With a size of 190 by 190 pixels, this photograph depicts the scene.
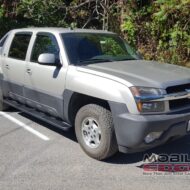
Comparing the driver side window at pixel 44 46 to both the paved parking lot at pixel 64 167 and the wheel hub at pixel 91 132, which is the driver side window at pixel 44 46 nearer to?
the wheel hub at pixel 91 132

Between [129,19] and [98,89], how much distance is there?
7210mm

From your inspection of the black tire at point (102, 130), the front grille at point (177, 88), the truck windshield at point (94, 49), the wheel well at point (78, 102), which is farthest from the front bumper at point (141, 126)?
the truck windshield at point (94, 49)

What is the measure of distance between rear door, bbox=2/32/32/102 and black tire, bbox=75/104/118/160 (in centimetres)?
178

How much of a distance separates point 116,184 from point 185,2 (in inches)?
262

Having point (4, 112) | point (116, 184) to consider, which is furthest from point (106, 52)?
point (4, 112)

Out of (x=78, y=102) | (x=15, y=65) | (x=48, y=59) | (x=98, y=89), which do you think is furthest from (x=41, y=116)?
(x=98, y=89)

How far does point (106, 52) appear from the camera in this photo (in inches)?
229

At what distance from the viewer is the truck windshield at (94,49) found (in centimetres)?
542

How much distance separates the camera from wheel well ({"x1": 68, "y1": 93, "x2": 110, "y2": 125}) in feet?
15.9

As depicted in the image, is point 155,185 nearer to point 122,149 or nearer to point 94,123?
point 122,149

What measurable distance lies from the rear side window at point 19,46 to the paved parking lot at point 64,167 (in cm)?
137

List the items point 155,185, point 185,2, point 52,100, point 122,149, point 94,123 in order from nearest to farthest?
point 155,185
point 122,149
point 94,123
point 52,100
point 185,2

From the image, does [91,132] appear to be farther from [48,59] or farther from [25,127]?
[25,127]

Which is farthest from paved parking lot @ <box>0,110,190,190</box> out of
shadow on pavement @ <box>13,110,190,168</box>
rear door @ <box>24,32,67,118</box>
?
rear door @ <box>24,32,67,118</box>
